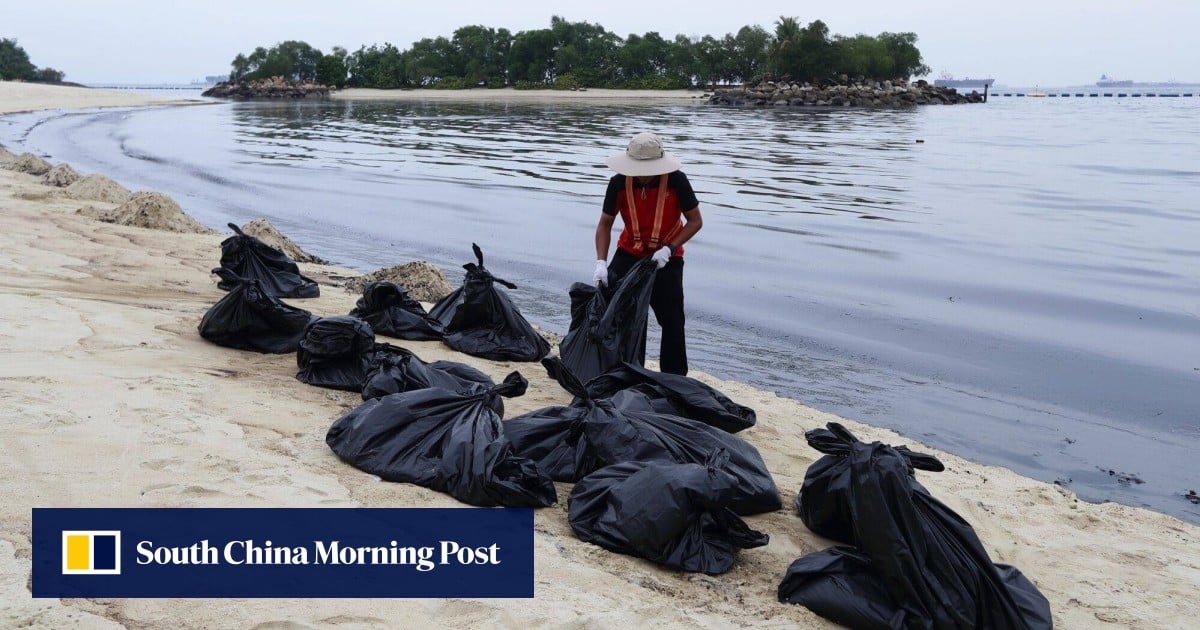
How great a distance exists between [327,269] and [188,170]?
12.7 metres

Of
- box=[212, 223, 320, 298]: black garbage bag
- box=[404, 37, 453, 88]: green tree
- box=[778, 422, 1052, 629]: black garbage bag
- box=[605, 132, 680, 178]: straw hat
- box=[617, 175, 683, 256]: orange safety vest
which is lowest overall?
box=[778, 422, 1052, 629]: black garbage bag

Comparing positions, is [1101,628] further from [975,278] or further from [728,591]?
[975,278]

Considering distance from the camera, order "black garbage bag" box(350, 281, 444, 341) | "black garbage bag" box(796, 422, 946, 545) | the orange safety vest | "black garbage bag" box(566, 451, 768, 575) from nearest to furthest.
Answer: "black garbage bag" box(566, 451, 768, 575) → "black garbage bag" box(796, 422, 946, 545) → the orange safety vest → "black garbage bag" box(350, 281, 444, 341)

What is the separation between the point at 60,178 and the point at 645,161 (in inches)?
492

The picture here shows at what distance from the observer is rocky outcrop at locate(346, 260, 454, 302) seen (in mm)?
8555

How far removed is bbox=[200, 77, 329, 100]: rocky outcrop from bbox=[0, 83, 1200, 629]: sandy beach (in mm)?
91107

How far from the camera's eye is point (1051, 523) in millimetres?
4629

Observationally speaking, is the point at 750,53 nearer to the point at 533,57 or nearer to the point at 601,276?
the point at 533,57

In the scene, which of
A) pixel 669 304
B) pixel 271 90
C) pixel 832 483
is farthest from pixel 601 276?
pixel 271 90

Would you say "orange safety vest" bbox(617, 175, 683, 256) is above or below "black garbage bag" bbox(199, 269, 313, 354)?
above

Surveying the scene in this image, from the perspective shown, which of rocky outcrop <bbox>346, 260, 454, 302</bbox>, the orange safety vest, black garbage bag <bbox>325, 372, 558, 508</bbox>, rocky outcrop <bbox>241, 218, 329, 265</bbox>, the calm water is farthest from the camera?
rocky outcrop <bbox>241, 218, 329, 265</bbox>

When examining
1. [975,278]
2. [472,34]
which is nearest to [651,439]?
[975,278]

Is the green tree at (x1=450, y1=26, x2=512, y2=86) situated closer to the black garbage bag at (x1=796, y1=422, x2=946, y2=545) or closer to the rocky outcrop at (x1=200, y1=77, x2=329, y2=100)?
the rocky outcrop at (x1=200, y1=77, x2=329, y2=100)

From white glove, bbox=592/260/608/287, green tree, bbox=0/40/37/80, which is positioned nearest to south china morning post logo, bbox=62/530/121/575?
white glove, bbox=592/260/608/287
